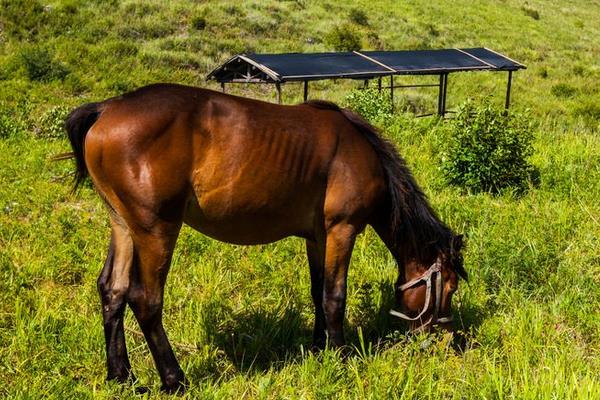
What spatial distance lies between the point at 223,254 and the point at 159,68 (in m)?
16.9

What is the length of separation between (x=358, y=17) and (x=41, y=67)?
64.7 ft

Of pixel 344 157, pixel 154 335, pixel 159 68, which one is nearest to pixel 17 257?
pixel 154 335

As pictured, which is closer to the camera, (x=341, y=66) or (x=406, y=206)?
(x=406, y=206)

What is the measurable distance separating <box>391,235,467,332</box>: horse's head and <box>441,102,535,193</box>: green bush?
3.91m

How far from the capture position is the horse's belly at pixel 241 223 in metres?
3.39

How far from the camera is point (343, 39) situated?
91.9ft

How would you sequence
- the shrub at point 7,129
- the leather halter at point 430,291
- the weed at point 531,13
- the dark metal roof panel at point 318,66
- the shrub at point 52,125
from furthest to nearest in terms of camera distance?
1. the weed at point 531,13
2. the dark metal roof panel at point 318,66
3. the shrub at point 52,125
4. the shrub at point 7,129
5. the leather halter at point 430,291

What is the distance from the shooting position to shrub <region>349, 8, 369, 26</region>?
3278 cm

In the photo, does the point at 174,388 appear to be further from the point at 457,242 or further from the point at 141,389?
the point at 457,242

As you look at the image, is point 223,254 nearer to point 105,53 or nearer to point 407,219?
point 407,219

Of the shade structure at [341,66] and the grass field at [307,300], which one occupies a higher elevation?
the grass field at [307,300]

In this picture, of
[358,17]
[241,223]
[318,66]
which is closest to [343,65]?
[318,66]

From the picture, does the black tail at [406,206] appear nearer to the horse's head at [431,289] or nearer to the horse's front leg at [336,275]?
the horse's head at [431,289]

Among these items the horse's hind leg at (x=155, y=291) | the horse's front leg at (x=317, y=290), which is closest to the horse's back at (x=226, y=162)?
the horse's hind leg at (x=155, y=291)
